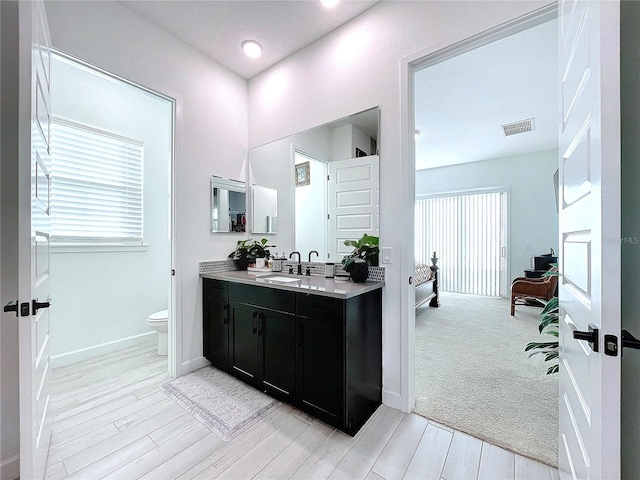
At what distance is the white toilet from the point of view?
2746mm

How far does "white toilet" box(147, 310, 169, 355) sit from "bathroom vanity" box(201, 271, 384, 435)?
0.85 meters

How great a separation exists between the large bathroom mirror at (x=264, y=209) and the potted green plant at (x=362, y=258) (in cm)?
109

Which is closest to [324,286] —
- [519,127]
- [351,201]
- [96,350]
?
[351,201]

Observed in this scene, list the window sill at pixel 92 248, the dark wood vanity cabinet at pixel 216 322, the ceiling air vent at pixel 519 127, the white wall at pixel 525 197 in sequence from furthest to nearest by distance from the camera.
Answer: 1. the white wall at pixel 525 197
2. the ceiling air vent at pixel 519 127
3. the window sill at pixel 92 248
4. the dark wood vanity cabinet at pixel 216 322

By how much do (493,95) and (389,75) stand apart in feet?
6.90

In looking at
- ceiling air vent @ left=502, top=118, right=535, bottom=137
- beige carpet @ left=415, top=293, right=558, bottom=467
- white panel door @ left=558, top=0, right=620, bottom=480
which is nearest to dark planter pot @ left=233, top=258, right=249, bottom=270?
beige carpet @ left=415, top=293, right=558, bottom=467

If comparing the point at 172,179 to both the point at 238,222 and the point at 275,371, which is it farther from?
the point at 275,371

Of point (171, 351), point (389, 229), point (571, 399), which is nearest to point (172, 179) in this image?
point (171, 351)

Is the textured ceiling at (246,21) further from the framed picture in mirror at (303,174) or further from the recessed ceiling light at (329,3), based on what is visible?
the framed picture in mirror at (303,174)

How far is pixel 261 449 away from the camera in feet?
5.15

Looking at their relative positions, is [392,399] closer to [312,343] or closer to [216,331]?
[312,343]

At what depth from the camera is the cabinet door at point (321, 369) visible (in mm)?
1642

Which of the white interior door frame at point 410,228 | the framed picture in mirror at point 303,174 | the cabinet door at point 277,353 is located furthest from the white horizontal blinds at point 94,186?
the white interior door frame at point 410,228

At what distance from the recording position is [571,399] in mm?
1095
